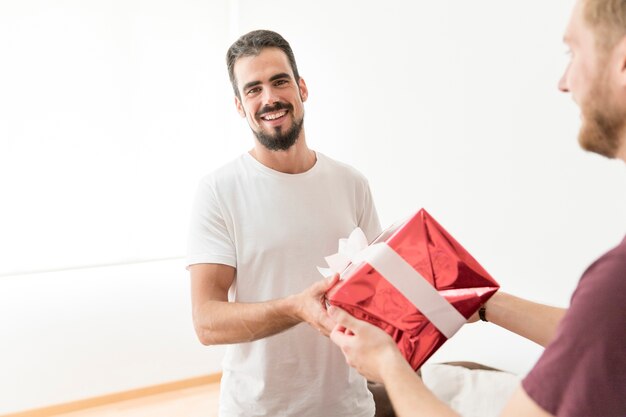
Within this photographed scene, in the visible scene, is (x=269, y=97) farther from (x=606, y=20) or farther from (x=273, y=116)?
(x=606, y=20)

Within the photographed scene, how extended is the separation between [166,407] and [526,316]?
3021mm

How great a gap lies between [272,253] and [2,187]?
2.67 metres

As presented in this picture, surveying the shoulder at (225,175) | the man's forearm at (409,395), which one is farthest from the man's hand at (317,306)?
the shoulder at (225,175)

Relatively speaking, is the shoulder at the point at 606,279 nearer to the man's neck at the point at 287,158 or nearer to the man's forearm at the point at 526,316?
the man's forearm at the point at 526,316

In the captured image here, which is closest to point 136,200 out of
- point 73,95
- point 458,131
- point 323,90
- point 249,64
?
point 73,95

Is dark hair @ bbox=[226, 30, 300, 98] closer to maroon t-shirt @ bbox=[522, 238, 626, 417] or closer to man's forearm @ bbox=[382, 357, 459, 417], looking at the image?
man's forearm @ bbox=[382, 357, 459, 417]

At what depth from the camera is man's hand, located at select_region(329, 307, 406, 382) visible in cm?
94

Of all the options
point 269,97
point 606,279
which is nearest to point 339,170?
point 269,97

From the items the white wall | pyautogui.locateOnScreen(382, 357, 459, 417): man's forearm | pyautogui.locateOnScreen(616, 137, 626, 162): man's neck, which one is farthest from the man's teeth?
the white wall

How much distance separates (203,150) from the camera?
4.22m

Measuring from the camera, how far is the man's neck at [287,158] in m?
1.59

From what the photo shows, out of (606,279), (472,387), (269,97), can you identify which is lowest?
→ (472,387)

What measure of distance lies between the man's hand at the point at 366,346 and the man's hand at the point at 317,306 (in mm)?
92

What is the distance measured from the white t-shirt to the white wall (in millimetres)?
1089
